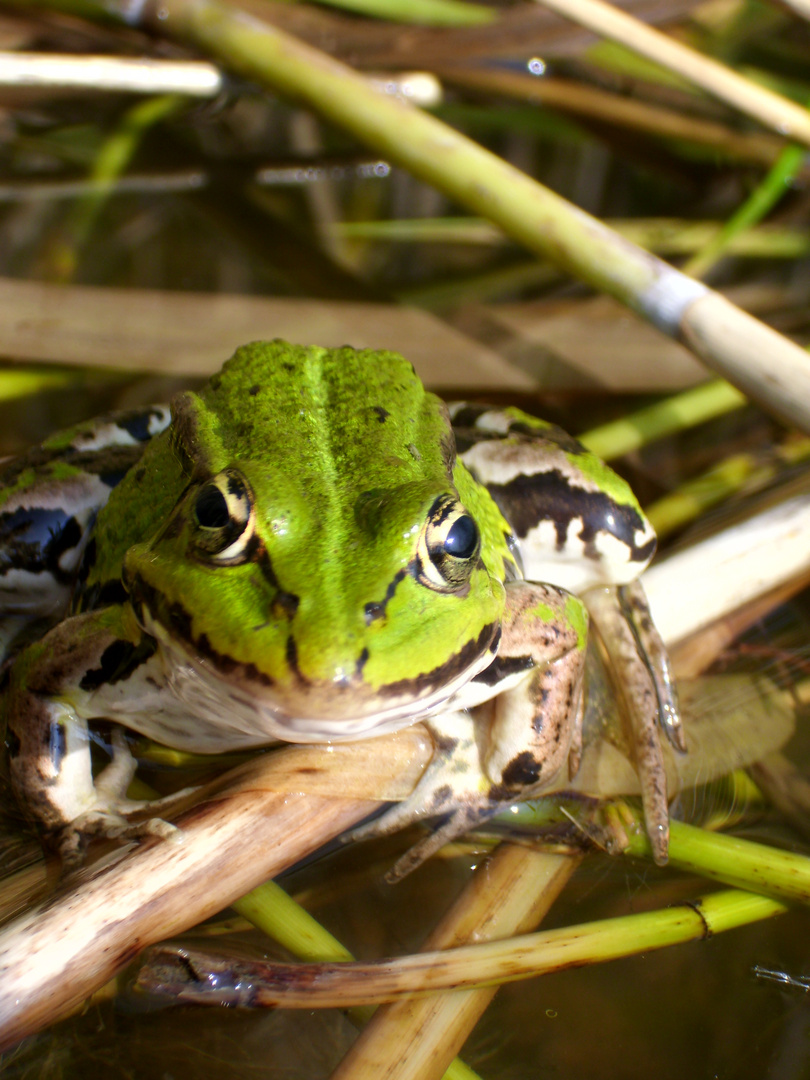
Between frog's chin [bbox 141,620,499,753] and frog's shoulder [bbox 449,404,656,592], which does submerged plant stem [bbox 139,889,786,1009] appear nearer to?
frog's chin [bbox 141,620,499,753]

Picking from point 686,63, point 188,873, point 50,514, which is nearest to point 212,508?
point 188,873

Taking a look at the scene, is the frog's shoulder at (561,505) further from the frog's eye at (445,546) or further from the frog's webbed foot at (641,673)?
the frog's eye at (445,546)

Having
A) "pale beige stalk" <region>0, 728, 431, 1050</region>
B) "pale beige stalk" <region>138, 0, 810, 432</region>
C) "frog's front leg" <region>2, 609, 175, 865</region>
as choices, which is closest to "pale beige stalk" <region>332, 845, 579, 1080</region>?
"pale beige stalk" <region>0, 728, 431, 1050</region>

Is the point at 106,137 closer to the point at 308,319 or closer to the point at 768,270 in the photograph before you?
the point at 308,319

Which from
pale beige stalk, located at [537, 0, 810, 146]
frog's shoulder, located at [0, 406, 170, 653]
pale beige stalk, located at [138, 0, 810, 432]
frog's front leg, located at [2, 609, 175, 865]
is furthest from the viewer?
pale beige stalk, located at [537, 0, 810, 146]

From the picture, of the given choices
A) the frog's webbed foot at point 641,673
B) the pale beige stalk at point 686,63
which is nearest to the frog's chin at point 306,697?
the frog's webbed foot at point 641,673

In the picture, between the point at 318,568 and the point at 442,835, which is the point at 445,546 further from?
the point at 442,835

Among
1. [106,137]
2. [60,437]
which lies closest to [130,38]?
[106,137]
